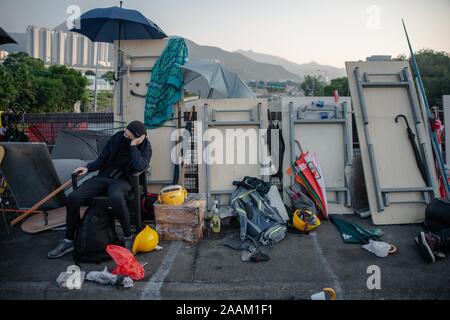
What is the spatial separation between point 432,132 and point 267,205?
3.07 meters

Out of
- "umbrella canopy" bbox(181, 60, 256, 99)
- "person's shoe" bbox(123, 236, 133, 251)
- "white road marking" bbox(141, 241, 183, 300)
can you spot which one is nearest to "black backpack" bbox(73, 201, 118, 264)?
"person's shoe" bbox(123, 236, 133, 251)

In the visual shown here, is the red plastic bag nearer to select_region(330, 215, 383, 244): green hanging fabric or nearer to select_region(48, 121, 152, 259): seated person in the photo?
select_region(48, 121, 152, 259): seated person

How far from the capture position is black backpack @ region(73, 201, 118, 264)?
3727mm

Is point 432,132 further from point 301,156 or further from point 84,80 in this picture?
point 84,80

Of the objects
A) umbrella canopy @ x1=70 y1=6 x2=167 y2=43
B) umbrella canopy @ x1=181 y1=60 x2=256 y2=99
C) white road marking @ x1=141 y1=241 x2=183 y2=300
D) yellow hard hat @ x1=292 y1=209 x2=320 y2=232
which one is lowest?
white road marking @ x1=141 y1=241 x2=183 y2=300

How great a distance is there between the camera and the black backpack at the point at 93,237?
12.2 feet

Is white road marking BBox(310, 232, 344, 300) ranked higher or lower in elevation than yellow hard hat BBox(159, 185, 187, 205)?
lower

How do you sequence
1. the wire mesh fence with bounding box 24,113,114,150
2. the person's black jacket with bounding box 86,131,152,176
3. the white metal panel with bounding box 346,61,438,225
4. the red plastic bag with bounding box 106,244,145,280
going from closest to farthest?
the red plastic bag with bounding box 106,244,145,280, the person's black jacket with bounding box 86,131,152,176, the white metal panel with bounding box 346,61,438,225, the wire mesh fence with bounding box 24,113,114,150

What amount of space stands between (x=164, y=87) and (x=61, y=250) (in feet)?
9.92

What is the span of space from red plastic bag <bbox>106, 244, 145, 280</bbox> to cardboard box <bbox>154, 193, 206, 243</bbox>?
0.91 metres

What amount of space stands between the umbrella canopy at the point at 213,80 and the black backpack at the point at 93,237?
9.10 ft

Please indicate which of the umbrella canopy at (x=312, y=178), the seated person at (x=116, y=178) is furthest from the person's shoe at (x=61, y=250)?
the umbrella canopy at (x=312, y=178)

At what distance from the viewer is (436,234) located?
4.10 meters
